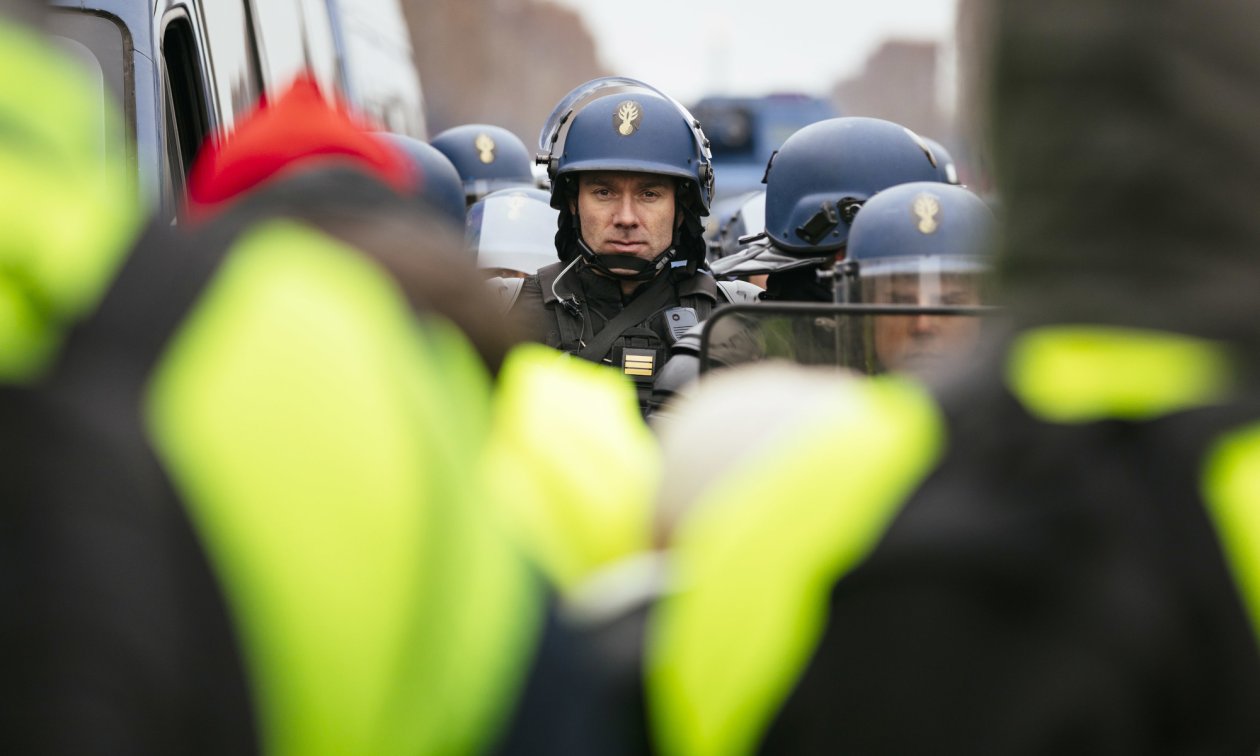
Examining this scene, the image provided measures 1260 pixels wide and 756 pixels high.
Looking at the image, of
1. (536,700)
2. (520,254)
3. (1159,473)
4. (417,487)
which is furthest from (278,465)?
(520,254)

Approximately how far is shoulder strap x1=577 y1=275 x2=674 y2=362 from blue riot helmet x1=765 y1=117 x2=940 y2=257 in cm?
47

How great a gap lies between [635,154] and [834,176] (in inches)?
27.1

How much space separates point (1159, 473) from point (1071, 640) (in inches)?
4.9

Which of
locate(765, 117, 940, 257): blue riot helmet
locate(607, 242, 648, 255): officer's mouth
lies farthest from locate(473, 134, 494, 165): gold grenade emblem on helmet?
locate(607, 242, 648, 255): officer's mouth

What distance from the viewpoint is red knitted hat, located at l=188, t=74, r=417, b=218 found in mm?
1394

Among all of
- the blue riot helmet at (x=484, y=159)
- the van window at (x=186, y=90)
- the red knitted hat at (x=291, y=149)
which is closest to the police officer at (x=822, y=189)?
the van window at (x=186, y=90)

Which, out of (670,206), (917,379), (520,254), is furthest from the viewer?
(520,254)

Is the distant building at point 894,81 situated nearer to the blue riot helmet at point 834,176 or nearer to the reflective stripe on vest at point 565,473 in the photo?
the blue riot helmet at point 834,176

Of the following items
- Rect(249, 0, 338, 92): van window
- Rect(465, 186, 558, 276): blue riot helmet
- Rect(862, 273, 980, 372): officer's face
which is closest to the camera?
Rect(862, 273, 980, 372): officer's face

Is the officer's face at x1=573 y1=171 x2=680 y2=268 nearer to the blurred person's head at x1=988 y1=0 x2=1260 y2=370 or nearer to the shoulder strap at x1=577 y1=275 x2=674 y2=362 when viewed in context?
the shoulder strap at x1=577 y1=275 x2=674 y2=362

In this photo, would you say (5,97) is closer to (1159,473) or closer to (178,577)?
(178,577)

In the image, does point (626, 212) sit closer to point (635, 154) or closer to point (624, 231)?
point (624, 231)

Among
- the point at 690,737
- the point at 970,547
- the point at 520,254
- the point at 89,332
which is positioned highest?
the point at 89,332

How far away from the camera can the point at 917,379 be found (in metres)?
1.29
